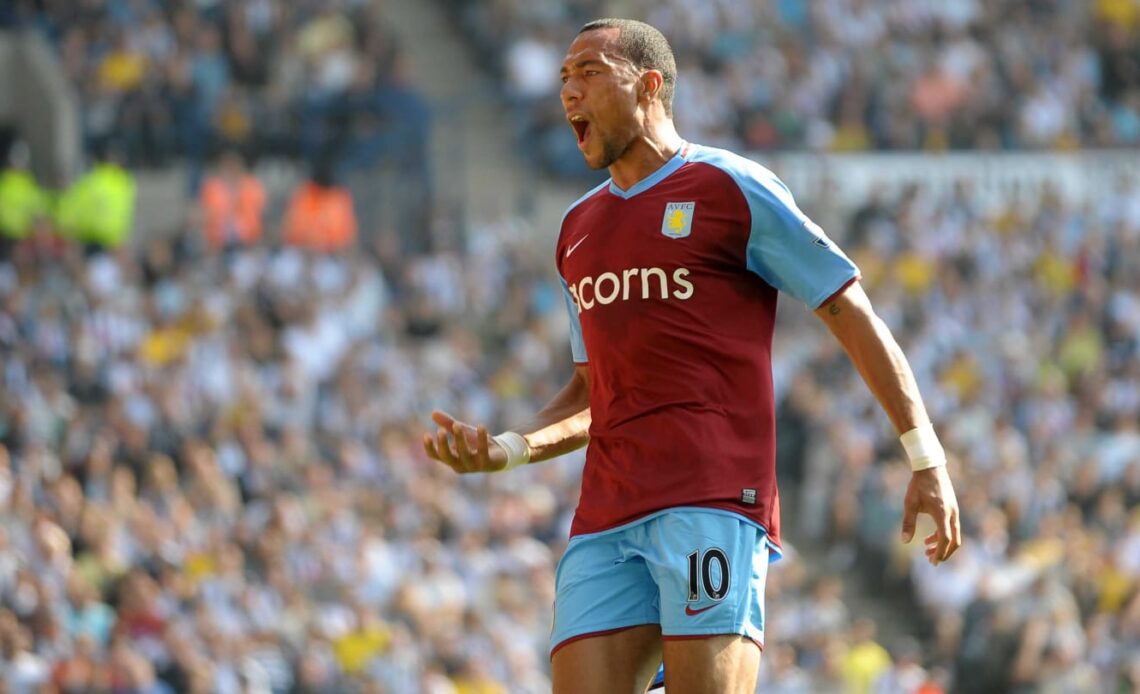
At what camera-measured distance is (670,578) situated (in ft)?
17.5

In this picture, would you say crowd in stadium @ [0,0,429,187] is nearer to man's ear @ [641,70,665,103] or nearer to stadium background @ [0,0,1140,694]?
stadium background @ [0,0,1140,694]

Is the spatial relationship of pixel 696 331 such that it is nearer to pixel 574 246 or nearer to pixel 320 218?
pixel 574 246

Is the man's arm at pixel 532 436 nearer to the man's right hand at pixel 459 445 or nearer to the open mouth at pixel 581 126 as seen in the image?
the man's right hand at pixel 459 445

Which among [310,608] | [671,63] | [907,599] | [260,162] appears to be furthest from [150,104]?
[671,63]

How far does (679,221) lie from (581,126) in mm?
444

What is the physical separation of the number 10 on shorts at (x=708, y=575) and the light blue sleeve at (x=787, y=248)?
76cm

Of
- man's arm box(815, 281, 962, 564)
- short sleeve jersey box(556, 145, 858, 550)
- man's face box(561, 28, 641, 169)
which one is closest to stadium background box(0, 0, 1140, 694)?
short sleeve jersey box(556, 145, 858, 550)

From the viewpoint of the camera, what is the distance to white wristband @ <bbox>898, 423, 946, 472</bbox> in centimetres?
521

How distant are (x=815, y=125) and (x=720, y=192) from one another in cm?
1799

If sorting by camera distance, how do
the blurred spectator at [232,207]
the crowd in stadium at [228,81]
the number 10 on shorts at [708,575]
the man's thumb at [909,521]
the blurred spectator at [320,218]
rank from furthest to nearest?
1. the crowd in stadium at [228,81]
2. the blurred spectator at [320,218]
3. the blurred spectator at [232,207]
4. the number 10 on shorts at [708,575]
5. the man's thumb at [909,521]

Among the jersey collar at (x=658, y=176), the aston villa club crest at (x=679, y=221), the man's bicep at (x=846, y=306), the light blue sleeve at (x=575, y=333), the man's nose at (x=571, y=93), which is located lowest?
the light blue sleeve at (x=575, y=333)

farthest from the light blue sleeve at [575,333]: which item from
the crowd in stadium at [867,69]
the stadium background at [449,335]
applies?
the crowd in stadium at [867,69]

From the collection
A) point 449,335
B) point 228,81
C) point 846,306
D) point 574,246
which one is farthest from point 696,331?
point 228,81

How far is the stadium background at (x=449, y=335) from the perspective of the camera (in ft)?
44.1
